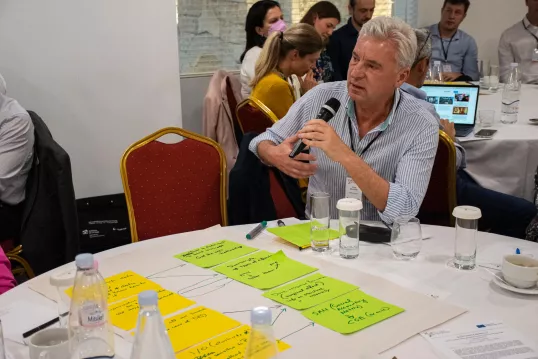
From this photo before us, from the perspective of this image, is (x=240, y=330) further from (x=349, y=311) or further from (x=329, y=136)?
(x=329, y=136)

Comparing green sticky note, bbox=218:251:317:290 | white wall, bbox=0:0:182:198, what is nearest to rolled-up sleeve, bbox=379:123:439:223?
green sticky note, bbox=218:251:317:290

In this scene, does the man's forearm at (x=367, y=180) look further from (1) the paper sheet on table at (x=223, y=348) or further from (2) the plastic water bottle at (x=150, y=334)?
(2) the plastic water bottle at (x=150, y=334)

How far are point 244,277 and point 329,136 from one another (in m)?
0.61

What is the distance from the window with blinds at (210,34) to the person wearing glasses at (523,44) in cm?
266

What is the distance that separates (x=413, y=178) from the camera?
1946mm

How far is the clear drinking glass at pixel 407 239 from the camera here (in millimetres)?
1612

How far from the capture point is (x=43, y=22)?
11.3 ft

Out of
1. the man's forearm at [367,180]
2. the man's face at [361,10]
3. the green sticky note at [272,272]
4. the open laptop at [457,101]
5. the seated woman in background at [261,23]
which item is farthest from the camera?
the man's face at [361,10]

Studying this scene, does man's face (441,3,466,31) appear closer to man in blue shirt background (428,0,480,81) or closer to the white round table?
man in blue shirt background (428,0,480,81)

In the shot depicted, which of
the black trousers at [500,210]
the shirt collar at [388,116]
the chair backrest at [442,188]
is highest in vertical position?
the shirt collar at [388,116]

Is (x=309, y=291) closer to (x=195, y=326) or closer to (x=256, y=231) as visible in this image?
(x=195, y=326)

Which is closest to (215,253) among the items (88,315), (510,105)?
(88,315)

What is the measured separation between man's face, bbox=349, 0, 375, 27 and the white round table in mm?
3863

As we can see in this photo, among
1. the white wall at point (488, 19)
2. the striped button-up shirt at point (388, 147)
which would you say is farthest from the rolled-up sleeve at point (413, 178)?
the white wall at point (488, 19)
